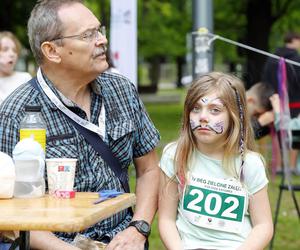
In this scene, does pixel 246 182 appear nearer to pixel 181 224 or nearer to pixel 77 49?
pixel 181 224

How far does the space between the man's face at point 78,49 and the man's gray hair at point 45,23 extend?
0.02m

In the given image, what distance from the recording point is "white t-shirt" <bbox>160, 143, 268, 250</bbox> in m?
3.05

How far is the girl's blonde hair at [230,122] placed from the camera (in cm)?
308

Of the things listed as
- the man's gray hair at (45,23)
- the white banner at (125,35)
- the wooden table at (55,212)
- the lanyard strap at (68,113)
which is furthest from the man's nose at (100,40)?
the white banner at (125,35)

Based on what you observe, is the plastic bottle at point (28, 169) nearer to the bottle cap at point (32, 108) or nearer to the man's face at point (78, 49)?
the bottle cap at point (32, 108)

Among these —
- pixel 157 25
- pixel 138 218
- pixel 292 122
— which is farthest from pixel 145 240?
pixel 157 25

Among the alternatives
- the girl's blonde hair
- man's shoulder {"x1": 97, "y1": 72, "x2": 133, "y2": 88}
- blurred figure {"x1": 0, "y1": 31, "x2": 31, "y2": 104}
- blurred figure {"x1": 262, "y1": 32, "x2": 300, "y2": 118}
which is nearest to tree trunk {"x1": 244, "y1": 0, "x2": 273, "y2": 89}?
blurred figure {"x1": 262, "y1": 32, "x2": 300, "y2": 118}

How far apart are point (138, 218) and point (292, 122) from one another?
2.74 metres

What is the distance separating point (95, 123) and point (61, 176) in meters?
0.46

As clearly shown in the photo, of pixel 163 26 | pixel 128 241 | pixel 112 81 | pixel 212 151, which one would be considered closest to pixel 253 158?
pixel 212 151

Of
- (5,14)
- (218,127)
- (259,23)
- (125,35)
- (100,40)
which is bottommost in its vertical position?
(218,127)

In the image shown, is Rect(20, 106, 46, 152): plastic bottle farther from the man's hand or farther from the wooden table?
the man's hand

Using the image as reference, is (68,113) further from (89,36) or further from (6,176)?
(6,176)

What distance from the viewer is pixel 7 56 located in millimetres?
6828
